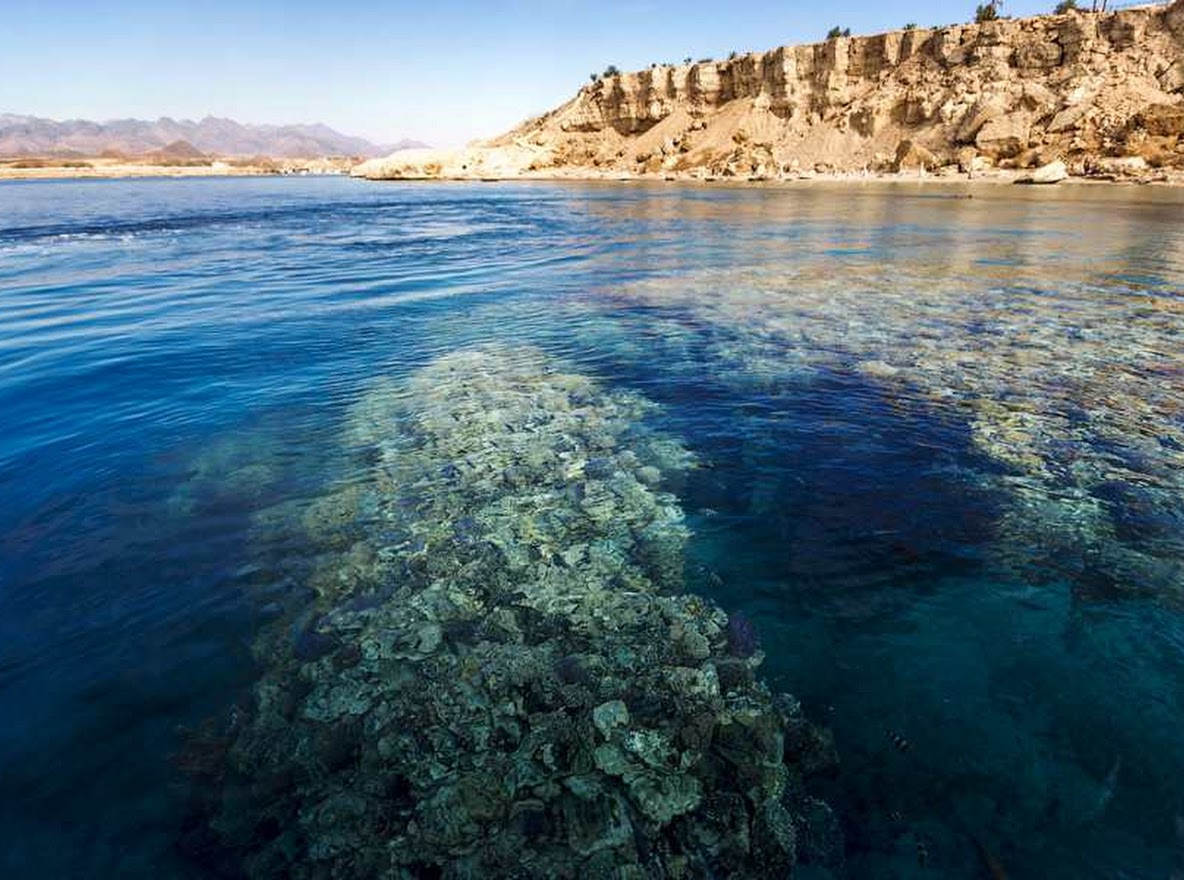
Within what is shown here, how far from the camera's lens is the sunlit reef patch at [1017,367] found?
596 centimetres

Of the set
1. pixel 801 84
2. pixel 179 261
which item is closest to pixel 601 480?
pixel 179 261

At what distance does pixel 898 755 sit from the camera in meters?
3.86

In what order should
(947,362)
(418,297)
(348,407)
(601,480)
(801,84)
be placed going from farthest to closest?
(801,84), (418,297), (947,362), (348,407), (601,480)

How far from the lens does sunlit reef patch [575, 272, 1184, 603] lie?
19.5 ft

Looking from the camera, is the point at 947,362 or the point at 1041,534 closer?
the point at 1041,534

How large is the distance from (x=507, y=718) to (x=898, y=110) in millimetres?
103839

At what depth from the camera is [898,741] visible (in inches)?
156

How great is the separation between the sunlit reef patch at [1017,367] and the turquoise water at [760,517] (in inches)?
2.5

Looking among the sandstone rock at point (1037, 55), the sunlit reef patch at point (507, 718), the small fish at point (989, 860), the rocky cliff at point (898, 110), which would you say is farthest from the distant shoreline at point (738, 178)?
the small fish at point (989, 860)

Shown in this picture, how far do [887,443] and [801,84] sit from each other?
10839 cm

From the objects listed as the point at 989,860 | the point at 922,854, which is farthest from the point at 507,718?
the point at 989,860

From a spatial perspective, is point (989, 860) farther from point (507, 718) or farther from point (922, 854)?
point (507, 718)

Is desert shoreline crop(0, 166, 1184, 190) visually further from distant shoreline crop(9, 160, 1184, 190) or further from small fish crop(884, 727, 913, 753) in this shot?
small fish crop(884, 727, 913, 753)

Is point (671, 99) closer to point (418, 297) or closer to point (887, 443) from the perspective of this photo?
point (418, 297)
